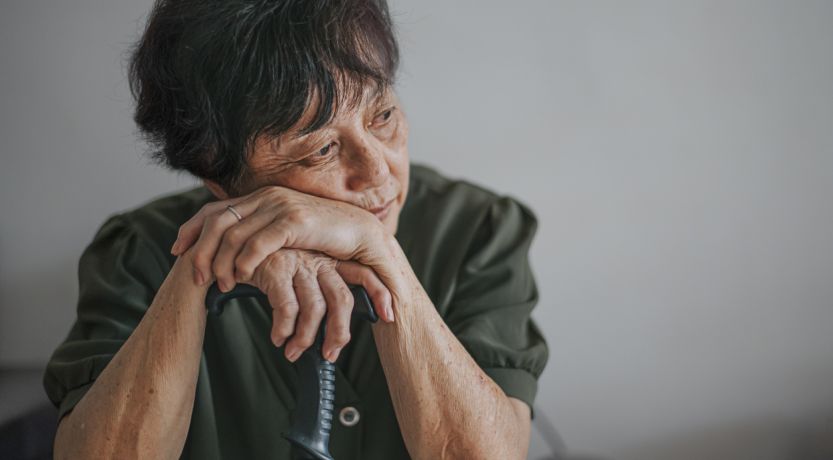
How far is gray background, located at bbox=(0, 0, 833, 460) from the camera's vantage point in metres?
1.51

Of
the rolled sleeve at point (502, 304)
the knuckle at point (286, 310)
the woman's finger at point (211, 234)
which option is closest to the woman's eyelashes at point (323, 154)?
the woman's finger at point (211, 234)

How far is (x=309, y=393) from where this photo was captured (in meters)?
0.84

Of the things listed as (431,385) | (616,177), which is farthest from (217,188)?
(616,177)

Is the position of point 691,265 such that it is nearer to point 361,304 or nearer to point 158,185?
point 361,304

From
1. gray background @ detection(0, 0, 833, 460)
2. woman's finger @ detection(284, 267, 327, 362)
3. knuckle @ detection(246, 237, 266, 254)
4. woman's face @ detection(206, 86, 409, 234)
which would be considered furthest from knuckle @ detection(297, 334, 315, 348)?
gray background @ detection(0, 0, 833, 460)

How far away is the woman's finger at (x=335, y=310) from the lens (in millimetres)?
873

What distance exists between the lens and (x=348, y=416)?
43.9 inches

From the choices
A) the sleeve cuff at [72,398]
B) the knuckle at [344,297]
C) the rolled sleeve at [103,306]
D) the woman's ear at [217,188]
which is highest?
the woman's ear at [217,188]

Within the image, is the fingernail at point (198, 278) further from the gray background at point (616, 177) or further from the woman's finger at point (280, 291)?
the gray background at point (616, 177)

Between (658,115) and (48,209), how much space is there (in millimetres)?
1291

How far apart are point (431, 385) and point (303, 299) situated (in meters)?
0.20

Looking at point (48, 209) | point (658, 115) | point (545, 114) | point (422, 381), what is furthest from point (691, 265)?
point (48, 209)

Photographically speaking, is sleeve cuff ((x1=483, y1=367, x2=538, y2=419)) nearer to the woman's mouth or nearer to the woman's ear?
the woman's mouth

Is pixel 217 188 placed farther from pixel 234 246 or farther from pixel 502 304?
pixel 502 304
